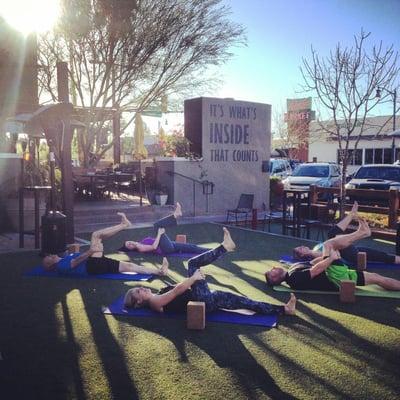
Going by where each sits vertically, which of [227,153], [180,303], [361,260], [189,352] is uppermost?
[227,153]

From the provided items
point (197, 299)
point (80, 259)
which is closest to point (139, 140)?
point (80, 259)

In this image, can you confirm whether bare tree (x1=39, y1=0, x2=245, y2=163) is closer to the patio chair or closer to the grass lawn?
the patio chair

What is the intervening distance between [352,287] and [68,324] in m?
3.34

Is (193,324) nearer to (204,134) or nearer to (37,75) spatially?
(204,134)

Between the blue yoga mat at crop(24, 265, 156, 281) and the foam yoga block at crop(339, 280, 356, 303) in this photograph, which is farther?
the blue yoga mat at crop(24, 265, 156, 281)

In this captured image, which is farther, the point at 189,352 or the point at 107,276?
the point at 107,276

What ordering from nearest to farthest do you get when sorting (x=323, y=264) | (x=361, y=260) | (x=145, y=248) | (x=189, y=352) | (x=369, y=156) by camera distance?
1. (x=189, y=352)
2. (x=323, y=264)
3. (x=361, y=260)
4. (x=145, y=248)
5. (x=369, y=156)

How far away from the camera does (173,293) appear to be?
4840 mm

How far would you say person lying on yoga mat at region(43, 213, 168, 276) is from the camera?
6.50 m

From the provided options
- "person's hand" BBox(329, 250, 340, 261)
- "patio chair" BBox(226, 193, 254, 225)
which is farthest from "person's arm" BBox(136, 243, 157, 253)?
"patio chair" BBox(226, 193, 254, 225)

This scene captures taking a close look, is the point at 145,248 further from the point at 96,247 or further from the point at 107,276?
the point at 96,247

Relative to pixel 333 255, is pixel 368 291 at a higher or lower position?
lower

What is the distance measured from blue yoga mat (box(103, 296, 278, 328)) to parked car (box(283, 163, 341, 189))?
488 inches

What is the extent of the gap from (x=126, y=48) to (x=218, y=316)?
13110 mm
